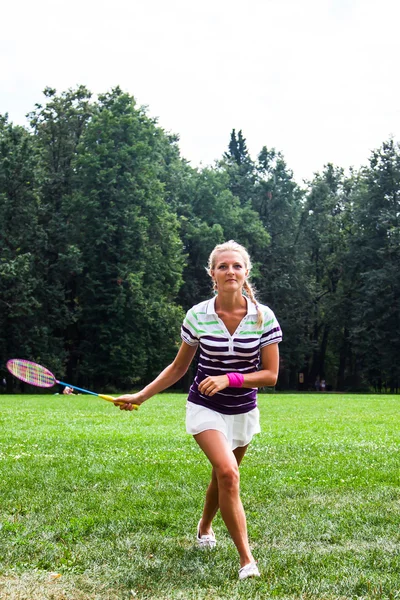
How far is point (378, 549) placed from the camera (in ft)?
19.6

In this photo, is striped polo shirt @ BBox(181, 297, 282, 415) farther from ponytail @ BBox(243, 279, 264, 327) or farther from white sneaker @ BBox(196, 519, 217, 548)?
white sneaker @ BBox(196, 519, 217, 548)

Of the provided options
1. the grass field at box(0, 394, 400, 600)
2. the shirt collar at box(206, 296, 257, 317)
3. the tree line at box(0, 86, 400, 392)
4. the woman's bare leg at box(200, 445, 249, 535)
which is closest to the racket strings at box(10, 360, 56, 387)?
the grass field at box(0, 394, 400, 600)

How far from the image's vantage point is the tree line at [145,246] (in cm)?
4844

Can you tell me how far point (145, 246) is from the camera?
51.1 m

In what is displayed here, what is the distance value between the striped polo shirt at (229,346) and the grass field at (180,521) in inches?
49.1

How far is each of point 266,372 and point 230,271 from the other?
2.74ft

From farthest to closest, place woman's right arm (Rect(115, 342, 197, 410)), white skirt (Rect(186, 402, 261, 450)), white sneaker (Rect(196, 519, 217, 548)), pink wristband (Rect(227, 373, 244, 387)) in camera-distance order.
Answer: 1. white sneaker (Rect(196, 519, 217, 548))
2. woman's right arm (Rect(115, 342, 197, 410))
3. white skirt (Rect(186, 402, 261, 450))
4. pink wristband (Rect(227, 373, 244, 387))

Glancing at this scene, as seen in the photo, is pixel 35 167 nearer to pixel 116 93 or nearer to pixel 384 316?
pixel 116 93

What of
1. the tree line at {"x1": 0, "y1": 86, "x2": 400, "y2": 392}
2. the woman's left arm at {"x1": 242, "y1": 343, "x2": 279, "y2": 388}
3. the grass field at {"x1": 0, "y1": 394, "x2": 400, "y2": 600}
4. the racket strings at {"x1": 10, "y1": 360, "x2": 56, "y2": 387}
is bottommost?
the grass field at {"x1": 0, "y1": 394, "x2": 400, "y2": 600}

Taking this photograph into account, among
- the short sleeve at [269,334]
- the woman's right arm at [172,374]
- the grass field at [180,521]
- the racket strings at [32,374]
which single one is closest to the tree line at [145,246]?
the grass field at [180,521]

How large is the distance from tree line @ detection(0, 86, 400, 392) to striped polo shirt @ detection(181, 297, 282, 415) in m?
40.0

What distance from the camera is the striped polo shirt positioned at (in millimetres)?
5570

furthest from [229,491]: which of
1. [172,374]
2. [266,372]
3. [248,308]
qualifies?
[248,308]

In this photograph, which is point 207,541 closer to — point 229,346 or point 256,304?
point 229,346
